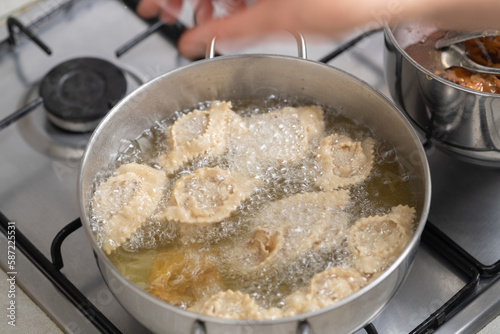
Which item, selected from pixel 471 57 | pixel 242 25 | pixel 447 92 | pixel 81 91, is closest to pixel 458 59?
pixel 471 57

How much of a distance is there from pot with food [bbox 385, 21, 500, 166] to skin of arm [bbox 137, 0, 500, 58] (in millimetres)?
61

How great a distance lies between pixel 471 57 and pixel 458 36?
0.06 meters

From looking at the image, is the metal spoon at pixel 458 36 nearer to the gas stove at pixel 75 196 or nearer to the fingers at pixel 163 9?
the gas stove at pixel 75 196

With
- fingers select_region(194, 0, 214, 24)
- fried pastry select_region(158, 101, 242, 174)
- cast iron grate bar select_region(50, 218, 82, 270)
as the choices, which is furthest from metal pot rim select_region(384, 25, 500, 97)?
cast iron grate bar select_region(50, 218, 82, 270)

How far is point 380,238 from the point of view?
1025 mm

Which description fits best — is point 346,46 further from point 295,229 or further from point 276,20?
point 295,229

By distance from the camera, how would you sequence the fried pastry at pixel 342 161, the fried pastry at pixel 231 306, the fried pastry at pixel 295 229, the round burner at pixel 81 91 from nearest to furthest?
the fried pastry at pixel 231 306 → the fried pastry at pixel 295 229 → the fried pastry at pixel 342 161 → the round burner at pixel 81 91

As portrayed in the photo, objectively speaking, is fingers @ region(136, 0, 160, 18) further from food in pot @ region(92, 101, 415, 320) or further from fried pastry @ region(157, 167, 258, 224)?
fried pastry @ region(157, 167, 258, 224)

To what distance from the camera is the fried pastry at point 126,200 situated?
1.07 m

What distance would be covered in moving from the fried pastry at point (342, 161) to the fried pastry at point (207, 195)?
0.14 metres

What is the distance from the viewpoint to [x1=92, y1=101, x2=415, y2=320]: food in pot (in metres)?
0.99

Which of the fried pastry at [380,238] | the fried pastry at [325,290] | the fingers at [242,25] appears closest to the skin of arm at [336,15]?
the fingers at [242,25]

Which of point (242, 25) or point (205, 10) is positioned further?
point (205, 10)

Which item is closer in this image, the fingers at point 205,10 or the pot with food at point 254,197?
the pot with food at point 254,197
